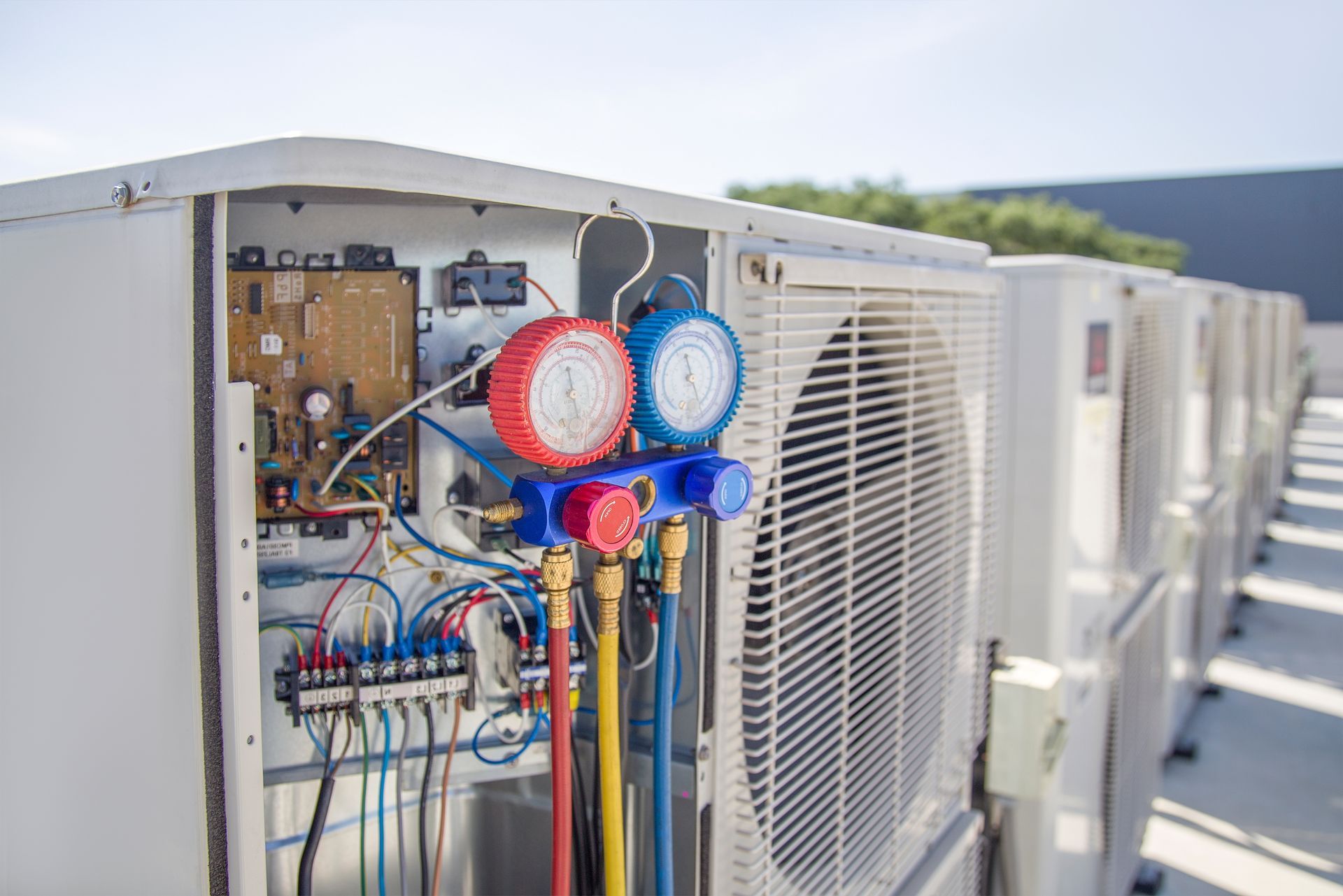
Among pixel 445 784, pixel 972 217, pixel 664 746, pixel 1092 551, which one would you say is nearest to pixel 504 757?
pixel 445 784

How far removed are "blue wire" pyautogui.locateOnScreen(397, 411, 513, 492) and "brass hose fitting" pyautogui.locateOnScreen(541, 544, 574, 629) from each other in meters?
0.22

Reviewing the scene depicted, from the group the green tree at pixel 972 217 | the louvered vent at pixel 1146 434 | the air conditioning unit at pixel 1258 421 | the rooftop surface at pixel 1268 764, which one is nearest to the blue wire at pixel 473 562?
the louvered vent at pixel 1146 434

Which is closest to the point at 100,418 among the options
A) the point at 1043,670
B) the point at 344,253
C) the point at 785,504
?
the point at 344,253

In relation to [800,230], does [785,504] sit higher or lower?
lower

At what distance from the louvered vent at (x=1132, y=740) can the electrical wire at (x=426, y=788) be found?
6.56 feet

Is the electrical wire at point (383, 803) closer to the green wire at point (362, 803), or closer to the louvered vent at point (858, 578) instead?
the green wire at point (362, 803)

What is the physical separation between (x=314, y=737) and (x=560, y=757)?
15.7 inches

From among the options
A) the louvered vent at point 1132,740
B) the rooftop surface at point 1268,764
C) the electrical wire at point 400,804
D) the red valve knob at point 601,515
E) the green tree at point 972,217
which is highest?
the green tree at point 972,217

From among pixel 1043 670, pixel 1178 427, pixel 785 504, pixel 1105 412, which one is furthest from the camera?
pixel 1178 427

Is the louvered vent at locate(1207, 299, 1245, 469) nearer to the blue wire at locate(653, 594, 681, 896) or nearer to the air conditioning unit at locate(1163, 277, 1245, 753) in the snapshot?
the air conditioning unit at locate(1163, 277, 1245, 753)

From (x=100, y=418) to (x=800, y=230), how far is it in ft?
2.46

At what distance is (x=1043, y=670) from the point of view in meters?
1.88

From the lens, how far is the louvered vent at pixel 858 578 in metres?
1.08

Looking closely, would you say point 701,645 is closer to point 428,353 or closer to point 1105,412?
point 428,353
